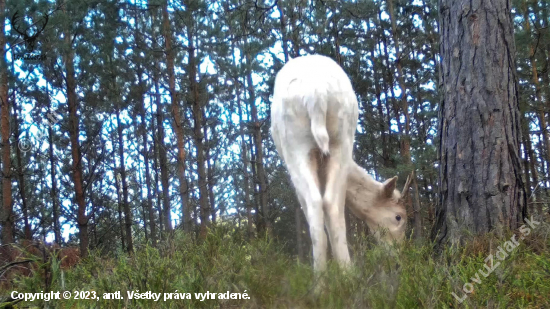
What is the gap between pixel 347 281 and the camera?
3.62 meters

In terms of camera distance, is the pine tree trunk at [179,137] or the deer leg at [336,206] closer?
the deer leg at [336,206]

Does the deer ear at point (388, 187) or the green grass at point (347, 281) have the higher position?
the deer ear at point (388, 187)

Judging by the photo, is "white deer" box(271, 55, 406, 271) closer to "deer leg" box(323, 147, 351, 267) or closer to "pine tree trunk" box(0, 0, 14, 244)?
"deer leg" box(323, 147, 351, 267)

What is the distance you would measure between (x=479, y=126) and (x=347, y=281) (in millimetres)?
2538

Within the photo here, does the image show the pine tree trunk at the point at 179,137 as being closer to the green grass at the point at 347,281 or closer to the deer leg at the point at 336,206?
the deer leg at the point at 336,206

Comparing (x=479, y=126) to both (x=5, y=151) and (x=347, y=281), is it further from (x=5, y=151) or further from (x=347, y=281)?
(x=5, y=151)

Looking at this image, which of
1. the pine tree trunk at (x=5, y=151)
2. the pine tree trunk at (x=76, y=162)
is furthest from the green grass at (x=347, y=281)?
the pine tree trunk at (x=76, y=162)

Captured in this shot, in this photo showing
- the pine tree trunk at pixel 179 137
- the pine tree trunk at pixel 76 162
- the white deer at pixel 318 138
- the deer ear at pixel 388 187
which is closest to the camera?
the white deer at pixel 318 138

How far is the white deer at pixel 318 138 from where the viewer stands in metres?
5.39

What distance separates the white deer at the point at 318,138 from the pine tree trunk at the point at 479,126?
1.07 m

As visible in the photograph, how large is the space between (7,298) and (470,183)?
425 cm

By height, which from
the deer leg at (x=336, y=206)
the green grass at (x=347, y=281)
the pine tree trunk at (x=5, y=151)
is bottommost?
the green grass at (x=347, y=281)

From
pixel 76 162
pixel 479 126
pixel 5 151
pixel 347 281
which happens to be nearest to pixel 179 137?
pixel 76 162

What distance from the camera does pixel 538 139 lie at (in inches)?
864
